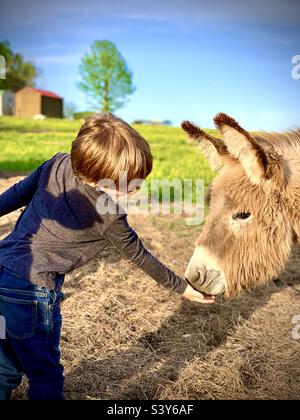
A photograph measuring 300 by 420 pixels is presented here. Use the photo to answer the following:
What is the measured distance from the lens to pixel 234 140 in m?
2.59

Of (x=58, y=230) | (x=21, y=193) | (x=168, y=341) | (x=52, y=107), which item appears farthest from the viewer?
(x=52, y=107)

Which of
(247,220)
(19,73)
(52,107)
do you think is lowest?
(247,220)

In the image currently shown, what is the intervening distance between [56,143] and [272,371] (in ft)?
45.5

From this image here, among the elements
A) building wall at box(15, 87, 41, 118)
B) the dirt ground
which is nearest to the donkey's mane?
the dirt ground

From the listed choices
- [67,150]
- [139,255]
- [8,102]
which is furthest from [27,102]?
[139,255]

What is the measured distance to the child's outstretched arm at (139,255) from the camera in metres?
2.46

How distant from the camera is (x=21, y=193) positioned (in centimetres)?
259

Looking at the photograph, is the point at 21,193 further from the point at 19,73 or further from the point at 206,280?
the point at 19,73

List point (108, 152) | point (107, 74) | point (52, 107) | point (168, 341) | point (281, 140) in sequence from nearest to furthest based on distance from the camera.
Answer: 1. point (108, 152)
2. point (281, 140)
3. point (168, 341)
4. point (107, 74)
5. point (52, 107)

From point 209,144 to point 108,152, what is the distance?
3.59ft

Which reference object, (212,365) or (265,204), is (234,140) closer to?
(265,204)

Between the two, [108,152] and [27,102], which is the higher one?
[27,102]

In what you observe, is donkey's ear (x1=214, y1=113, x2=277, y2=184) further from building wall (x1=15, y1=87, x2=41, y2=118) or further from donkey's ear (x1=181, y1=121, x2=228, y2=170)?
building wall (x1=15, y1=87, x2=41, y2=118)
